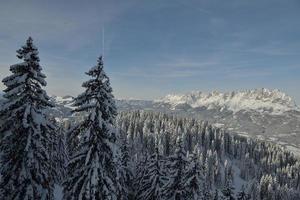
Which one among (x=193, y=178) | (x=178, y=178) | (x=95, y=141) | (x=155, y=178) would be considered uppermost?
(x=95, y=141)

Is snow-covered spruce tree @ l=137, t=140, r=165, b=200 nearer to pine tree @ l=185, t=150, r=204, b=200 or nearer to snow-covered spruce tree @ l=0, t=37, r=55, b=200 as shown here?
pine tree @ l=185, t=150, r=204, b=200

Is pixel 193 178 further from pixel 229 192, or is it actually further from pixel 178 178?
pixel 229 192

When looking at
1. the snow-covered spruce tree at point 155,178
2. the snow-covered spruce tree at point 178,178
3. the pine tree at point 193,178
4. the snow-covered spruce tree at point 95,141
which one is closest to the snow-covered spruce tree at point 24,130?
the snow-covered spruce tree at point 95,141

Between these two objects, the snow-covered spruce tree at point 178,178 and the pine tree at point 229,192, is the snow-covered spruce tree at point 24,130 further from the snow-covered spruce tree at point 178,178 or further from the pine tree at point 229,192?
the pine tree at point 229,192

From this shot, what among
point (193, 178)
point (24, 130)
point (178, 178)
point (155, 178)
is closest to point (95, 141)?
point (24, 130)

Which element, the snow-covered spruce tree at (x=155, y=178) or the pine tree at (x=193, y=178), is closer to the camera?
the pine tree at (x=193, y=178)
